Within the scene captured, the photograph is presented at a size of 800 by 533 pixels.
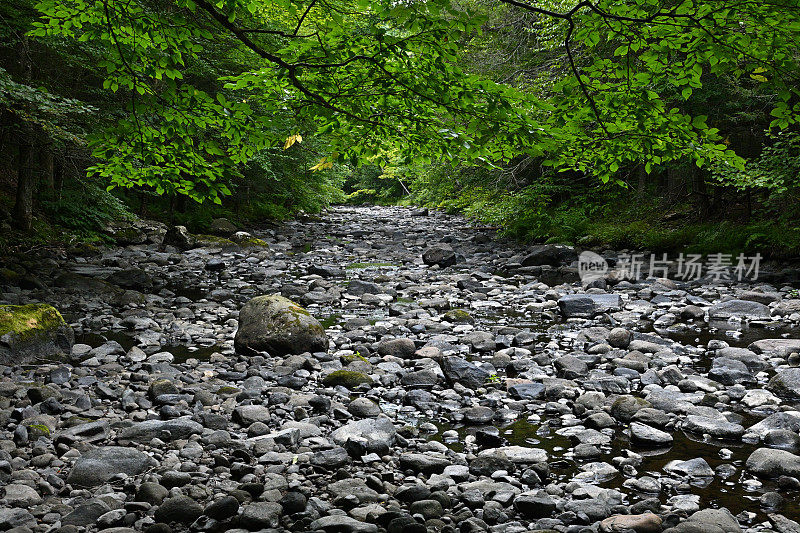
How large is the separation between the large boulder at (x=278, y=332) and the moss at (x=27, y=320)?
2.31 meters

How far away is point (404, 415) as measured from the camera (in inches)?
217

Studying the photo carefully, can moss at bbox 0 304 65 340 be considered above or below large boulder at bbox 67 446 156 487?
above

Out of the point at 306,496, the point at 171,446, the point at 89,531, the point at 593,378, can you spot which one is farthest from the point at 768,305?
the point at 89,531

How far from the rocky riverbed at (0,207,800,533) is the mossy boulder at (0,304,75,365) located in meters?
0.10

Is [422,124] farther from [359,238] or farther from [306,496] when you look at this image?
[359,238]

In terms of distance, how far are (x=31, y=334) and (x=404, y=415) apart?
4719mm

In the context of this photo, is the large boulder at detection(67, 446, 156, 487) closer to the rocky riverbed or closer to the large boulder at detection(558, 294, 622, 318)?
the rocky riverbed

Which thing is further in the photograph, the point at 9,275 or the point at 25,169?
the point at 25,169

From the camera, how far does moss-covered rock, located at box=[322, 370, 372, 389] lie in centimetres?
626

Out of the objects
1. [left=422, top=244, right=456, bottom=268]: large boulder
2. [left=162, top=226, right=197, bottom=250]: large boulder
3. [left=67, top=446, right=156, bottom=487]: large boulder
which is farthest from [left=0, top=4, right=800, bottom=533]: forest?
[left=162, top=226, right=197, bottom=250]: large boulder

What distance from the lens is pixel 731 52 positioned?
11.4 feet

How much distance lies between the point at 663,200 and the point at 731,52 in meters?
15.3

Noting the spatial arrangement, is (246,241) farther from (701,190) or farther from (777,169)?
(777,169)

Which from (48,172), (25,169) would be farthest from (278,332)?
(48,172)
